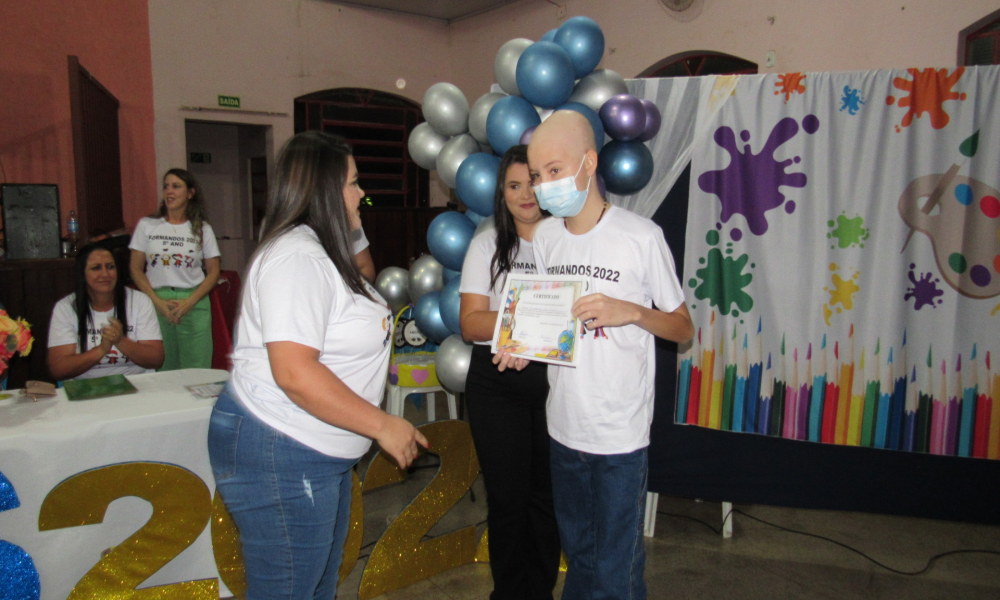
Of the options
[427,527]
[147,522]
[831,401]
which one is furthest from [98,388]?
[831,401]

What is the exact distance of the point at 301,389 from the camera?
120 centimetres

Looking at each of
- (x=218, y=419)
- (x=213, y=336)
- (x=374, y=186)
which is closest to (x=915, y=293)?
(x=218, y=419)

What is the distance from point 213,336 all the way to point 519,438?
8.78ft

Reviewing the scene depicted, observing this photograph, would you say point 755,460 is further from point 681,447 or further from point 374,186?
point 374,186

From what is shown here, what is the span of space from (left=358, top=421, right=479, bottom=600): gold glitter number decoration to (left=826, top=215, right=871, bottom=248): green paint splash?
1.76 meters

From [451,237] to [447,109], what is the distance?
68 centimetres

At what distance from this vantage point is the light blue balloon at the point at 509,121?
8.56ft

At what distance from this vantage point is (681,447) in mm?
3006

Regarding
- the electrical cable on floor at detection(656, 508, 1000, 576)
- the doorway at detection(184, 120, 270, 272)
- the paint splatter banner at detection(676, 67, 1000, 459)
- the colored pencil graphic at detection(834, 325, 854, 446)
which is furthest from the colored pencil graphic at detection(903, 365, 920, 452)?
the doorway at detection(184, 120, 270, 272)

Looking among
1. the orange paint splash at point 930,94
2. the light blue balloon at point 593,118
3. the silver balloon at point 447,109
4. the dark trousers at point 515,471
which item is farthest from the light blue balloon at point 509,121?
the orange paint splash at point 930,94

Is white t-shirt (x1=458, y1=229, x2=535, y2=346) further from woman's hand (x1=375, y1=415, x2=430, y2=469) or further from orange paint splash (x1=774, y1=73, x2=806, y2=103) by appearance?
orange paint splash (x1=774, y1=73, x2=806, y2=103)

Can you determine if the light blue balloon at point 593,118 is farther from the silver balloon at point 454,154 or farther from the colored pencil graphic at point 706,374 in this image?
the colored pencil graphic at point 706,374

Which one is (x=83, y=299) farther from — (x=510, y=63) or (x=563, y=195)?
(x=563, y=195)

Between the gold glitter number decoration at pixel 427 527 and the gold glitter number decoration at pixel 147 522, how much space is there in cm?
59
